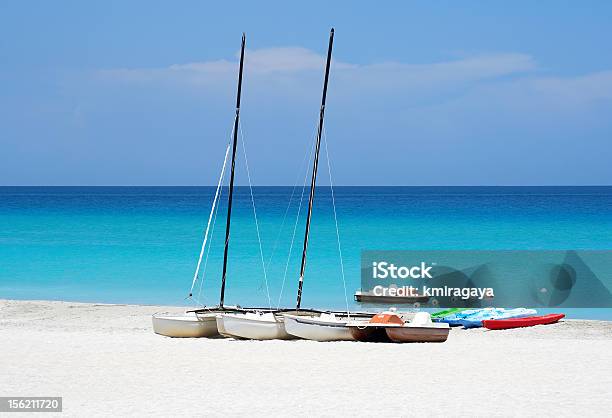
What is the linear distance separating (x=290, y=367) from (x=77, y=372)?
3468mm

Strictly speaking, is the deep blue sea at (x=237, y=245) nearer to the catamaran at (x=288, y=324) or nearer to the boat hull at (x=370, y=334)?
the boat hull at (x=370, y=334)

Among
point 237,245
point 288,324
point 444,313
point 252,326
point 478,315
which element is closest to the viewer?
point 288,324

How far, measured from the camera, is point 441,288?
27.0 metres

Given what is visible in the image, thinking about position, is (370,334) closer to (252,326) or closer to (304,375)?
(252,326)

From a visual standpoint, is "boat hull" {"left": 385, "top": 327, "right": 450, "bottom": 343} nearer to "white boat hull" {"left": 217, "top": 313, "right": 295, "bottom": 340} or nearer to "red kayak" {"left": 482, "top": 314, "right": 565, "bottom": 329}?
"white boat hull" {"left": 217, "top": 313, "right": 295, "bottom": 340}

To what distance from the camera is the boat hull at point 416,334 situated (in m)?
20.0

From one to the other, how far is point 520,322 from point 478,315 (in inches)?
40.4

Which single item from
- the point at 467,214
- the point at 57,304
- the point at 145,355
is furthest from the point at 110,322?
the point at 467,214

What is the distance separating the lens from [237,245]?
59312 mm

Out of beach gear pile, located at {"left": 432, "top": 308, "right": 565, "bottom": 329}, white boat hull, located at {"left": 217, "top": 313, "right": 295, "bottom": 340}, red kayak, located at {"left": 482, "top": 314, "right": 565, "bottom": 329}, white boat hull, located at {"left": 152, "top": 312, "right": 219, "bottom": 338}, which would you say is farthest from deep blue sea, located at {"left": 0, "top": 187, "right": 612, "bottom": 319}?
white boat hull, located at {"left": 152, "top": 312, "right": 219, "bottom": 338}

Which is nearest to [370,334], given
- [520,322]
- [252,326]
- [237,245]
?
[252,326]

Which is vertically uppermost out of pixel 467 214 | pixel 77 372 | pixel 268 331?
pixel 467 214

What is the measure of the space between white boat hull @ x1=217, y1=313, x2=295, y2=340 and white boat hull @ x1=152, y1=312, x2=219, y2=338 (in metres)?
0.49

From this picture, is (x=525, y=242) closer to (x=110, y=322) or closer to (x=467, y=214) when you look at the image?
(x=467, y=214)
